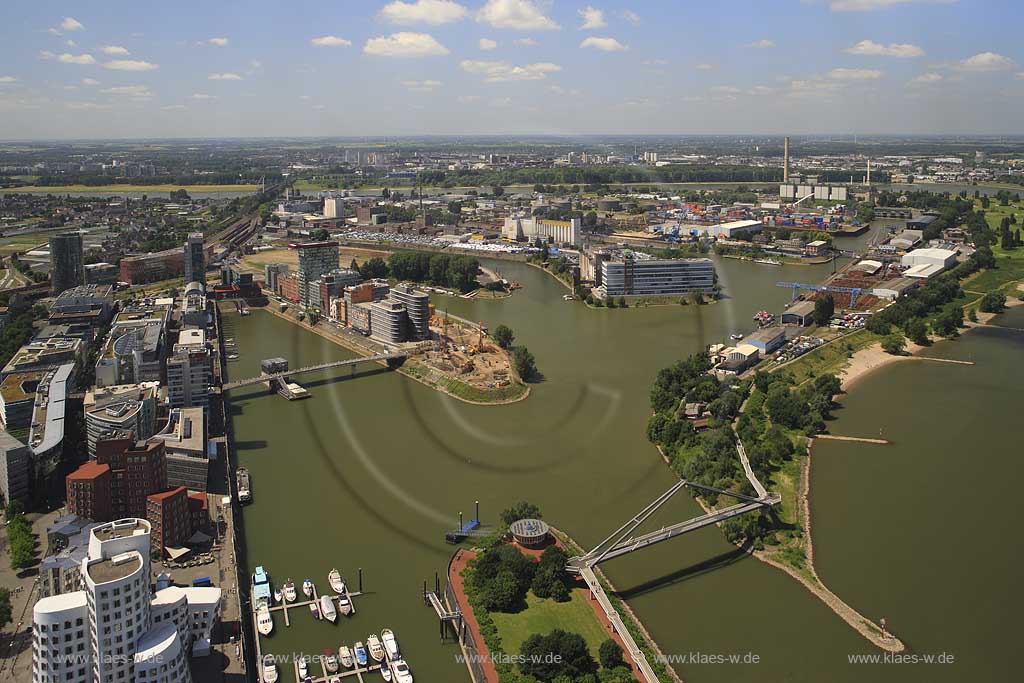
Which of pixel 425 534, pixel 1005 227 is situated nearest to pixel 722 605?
pixel 425 534

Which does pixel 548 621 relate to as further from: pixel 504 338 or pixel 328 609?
pixel 504 338

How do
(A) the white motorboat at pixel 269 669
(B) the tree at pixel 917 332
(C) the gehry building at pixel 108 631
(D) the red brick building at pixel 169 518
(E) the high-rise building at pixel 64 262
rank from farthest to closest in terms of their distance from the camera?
(E) the high-rise building at pixel 64 262, (B) the tree at pixel 917 332, (D) the red brick building at pixel 169 518, (A) the white motorboat at pixel 269 669, (C) the gehry building at pixel 108 631

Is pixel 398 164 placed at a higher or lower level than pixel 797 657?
higher

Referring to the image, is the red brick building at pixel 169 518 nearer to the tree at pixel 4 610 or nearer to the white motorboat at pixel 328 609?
the tree at pixel 4 610

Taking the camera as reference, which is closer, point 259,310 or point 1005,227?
point 259,310

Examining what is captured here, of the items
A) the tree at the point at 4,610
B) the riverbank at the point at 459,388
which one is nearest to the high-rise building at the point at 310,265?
the riverbank at the point at 459,388

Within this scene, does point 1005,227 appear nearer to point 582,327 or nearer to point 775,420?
point 582,327

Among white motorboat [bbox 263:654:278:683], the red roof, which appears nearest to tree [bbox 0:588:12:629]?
the red roof
